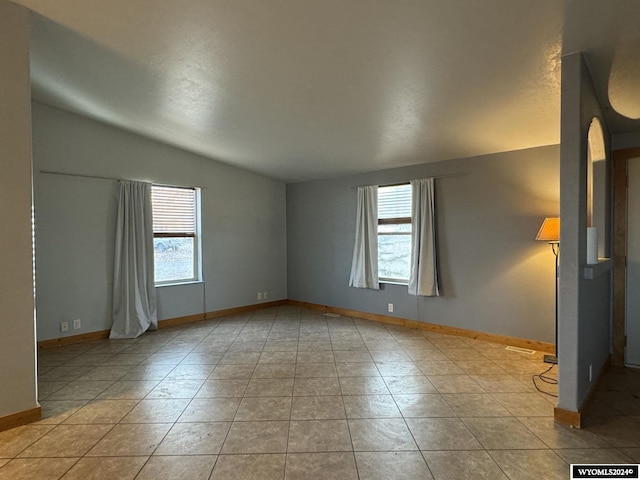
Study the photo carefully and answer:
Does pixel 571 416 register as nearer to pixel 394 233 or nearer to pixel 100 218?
pixel 394 233

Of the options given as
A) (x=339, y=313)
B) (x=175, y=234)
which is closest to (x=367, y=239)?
(x=339, y=313)

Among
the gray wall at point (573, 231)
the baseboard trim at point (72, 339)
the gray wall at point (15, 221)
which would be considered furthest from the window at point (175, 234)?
the gray wall at point (573, 231)

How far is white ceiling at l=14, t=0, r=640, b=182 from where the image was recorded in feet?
6.97

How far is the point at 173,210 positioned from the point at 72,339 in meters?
2.20

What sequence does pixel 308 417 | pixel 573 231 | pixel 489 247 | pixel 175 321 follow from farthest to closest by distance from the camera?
1. pixel 175 321
2. pixel 489 247
3. pixel 308 417
4. pixel 573 231

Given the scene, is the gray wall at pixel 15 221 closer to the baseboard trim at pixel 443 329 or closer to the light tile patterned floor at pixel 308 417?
the light tile patterned floor at pixel 308 417

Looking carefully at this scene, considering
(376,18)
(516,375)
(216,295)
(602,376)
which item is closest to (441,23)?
(376,18)

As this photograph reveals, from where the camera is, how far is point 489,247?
4.44 m

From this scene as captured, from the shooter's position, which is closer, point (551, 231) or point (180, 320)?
point (551, 231)

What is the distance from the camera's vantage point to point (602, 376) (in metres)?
3.34

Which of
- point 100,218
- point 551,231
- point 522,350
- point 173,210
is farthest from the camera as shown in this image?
point 173,210

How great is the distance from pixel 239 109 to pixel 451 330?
3907 mm

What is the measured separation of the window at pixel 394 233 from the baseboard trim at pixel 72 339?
4.09m

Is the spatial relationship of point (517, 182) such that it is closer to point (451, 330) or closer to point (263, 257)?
point (451, 330)
